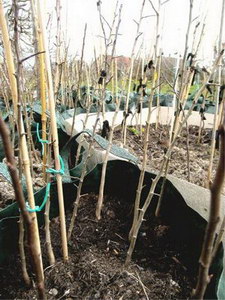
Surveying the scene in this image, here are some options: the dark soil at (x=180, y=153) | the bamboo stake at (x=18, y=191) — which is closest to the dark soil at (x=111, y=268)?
the bamboo stake at (x=18, y=191)

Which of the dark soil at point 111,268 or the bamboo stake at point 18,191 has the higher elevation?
the bamboo stake at point 18,191

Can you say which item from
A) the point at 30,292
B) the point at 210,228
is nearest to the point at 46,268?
the point at 30,292

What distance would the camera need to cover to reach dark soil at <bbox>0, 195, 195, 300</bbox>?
0.86m

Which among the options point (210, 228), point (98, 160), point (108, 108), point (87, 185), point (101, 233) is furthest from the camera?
point (108, 108)

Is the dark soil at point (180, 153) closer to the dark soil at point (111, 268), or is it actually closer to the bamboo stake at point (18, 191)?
the dark soil at point (111, 268)

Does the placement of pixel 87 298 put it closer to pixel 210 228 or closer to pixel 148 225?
pixel 148 225

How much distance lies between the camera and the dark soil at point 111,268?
86 centimetres

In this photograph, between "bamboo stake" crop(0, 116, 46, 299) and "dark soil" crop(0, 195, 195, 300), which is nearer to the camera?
"bamboo stake" crop(0, 116, 46, 299)

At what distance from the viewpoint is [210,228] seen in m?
0.35

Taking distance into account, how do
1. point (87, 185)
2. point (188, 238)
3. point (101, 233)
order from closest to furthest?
point (188, 238) < point (101, 233) < point (87, 185)

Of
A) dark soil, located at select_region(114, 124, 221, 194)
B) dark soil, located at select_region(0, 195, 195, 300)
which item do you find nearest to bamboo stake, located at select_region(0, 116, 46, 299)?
dark soil, located at select_region(0, 195, 195, 300)

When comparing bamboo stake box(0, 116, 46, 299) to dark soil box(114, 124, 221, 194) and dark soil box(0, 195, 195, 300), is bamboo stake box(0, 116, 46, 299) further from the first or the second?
dark soil box(114, 124, 221, 194)

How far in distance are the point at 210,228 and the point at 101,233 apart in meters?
0.82

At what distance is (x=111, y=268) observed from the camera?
94 centimetres
